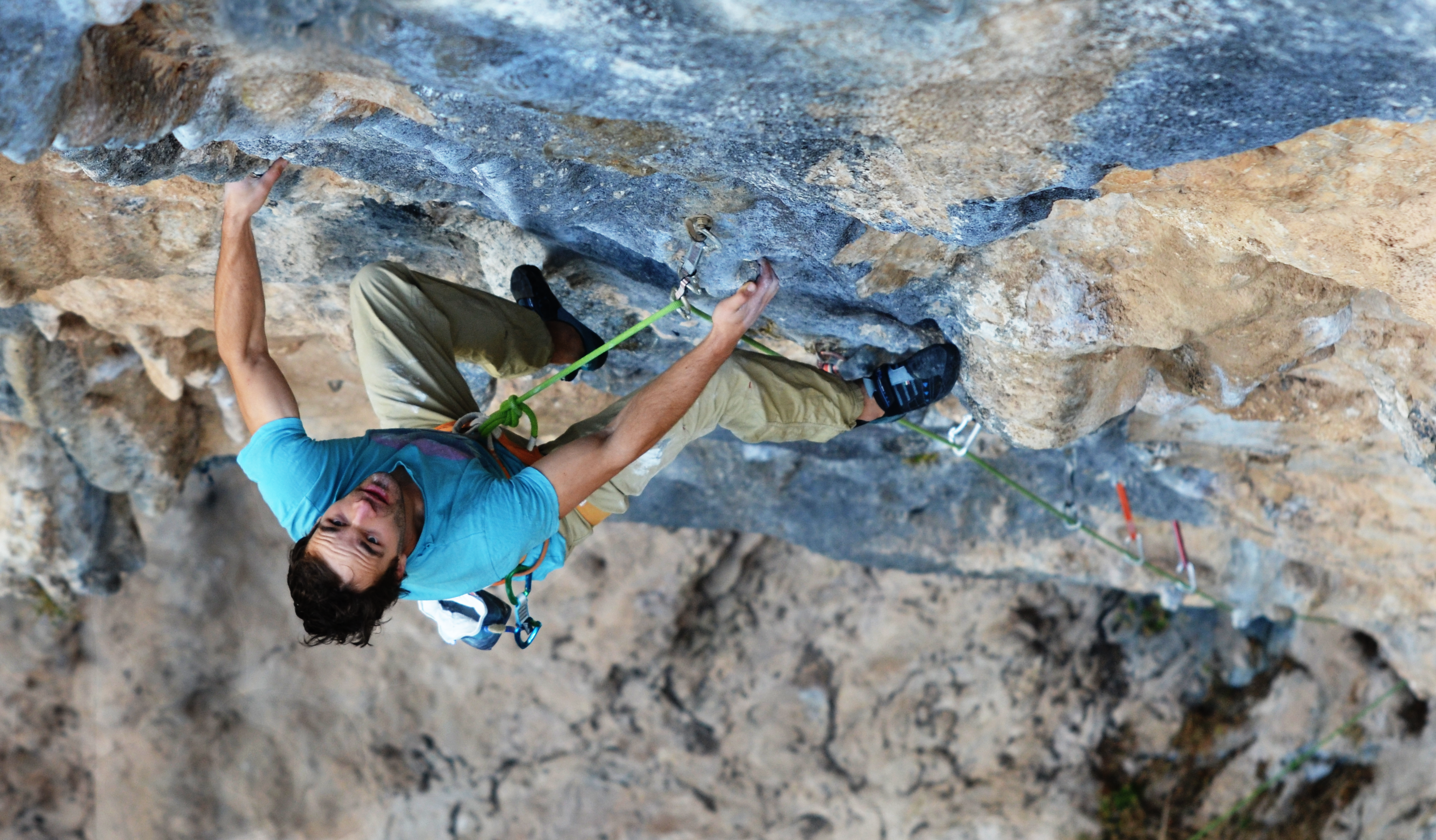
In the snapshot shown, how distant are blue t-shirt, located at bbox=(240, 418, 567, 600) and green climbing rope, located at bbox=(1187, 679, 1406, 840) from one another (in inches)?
183

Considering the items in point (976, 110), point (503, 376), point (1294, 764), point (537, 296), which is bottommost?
→ point (1294, 764)

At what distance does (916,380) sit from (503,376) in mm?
997

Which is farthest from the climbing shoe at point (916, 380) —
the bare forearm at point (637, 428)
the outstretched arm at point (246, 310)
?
the outstretched arm at point (246, 310)

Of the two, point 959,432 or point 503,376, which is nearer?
point 503,376

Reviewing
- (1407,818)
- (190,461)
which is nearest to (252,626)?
(190,461)

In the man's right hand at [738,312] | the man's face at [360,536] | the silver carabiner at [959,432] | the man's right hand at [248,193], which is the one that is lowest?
the silver carabiner at [959,432]

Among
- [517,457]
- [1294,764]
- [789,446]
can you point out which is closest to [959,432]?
[789,446]

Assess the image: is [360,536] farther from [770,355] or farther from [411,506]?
[770,355]

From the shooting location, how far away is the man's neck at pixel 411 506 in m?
1.86

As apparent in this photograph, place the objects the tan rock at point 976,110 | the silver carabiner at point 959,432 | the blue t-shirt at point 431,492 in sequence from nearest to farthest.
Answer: the tan rock at point 976,110
the blue t-shirt at point 431,492
the silver carabiner at point 959,432

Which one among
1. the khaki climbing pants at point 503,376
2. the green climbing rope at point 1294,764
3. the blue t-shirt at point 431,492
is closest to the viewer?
the blue t-shirt at point 431,492

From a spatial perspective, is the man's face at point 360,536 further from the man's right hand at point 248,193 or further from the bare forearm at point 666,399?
the man's right hand at point 248,193

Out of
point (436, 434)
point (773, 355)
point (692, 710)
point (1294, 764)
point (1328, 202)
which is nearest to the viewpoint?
point (1328, 202)

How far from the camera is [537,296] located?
7.95 ft
